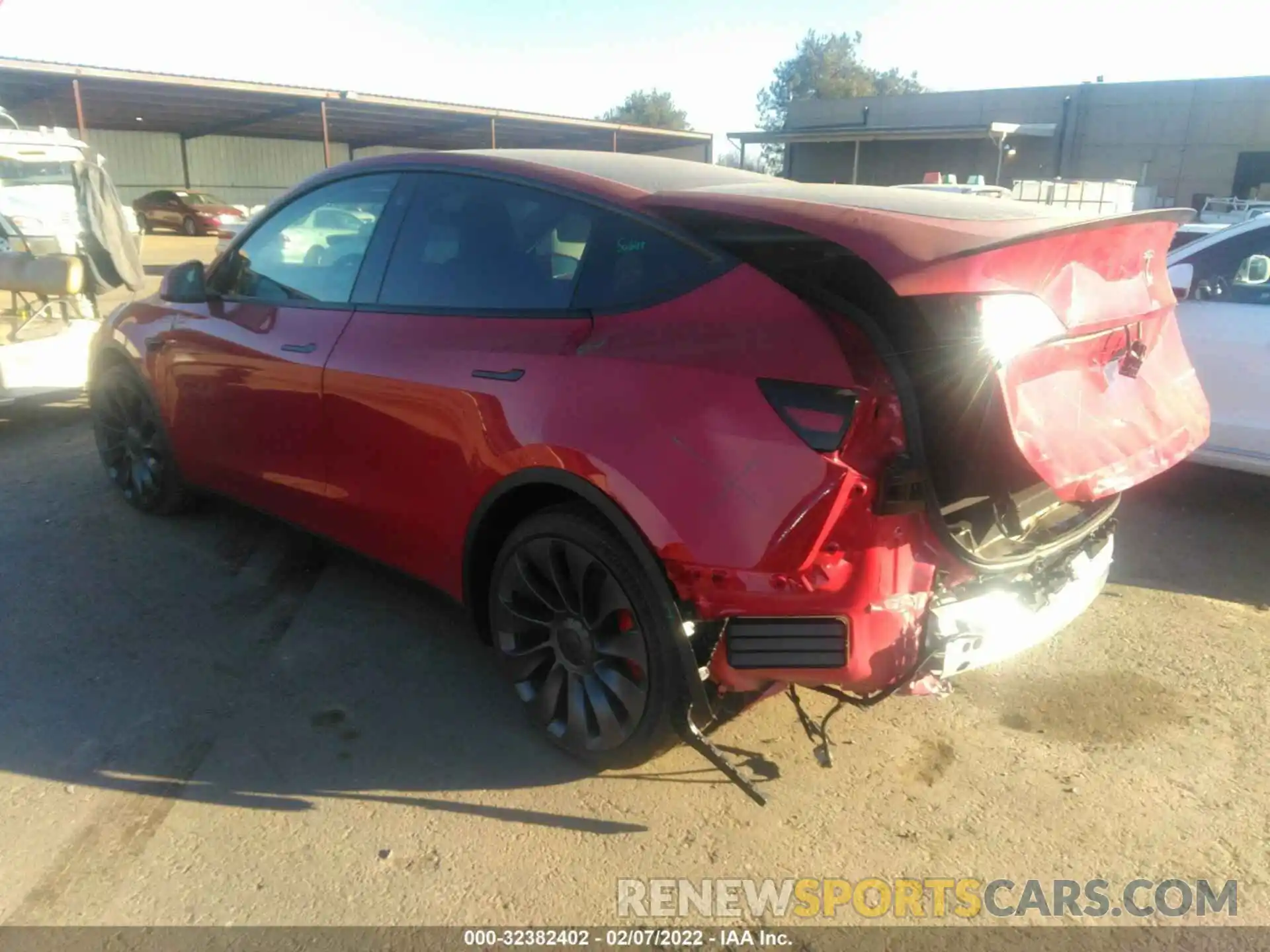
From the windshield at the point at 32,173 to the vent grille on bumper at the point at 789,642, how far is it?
7.83 m

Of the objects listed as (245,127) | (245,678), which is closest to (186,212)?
(245,127)

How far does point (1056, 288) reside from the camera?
245cm

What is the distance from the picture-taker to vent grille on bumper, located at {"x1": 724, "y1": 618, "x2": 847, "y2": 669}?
2428 millimetres

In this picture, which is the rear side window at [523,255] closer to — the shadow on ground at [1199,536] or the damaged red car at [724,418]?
the damaged red car at [724,418]

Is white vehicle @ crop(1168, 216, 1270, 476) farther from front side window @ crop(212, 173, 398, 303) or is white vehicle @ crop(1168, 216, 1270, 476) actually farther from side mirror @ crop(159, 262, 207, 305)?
side mirror @ crop(159, 262, 207, 305)

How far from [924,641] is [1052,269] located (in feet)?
3.20

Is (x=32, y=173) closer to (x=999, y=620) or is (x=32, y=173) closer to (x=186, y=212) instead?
(x=999, y=620)

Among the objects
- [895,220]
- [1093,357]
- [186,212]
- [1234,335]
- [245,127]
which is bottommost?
[186,212]

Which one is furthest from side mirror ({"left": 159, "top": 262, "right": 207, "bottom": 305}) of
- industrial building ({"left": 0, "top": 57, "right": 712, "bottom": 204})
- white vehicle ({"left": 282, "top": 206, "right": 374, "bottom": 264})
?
industrial building ({"left": 0, "top": 57, "right": 712, "bottom": 204})

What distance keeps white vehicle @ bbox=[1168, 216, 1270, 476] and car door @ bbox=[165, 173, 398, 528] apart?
3931mm

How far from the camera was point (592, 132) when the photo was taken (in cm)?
3384

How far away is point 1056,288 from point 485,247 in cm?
172

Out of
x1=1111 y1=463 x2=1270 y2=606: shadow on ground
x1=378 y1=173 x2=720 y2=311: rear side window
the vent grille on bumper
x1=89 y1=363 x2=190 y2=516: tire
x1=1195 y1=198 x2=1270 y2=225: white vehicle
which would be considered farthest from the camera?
x1=1195 y1=198 x2=1270 y2=225: white vehicle

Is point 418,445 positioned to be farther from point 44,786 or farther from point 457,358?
point 44,786
